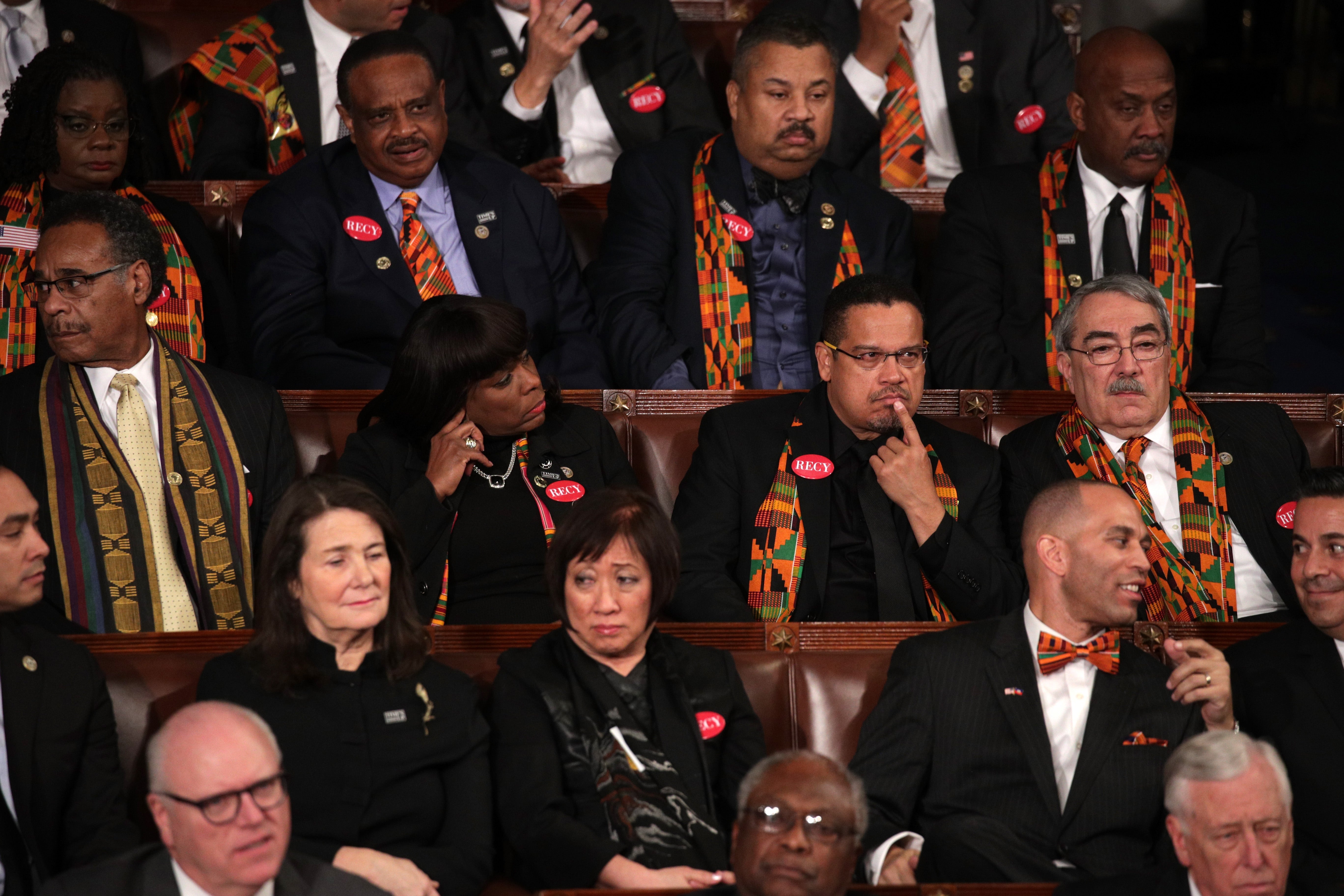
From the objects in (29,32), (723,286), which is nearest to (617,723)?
(723,286)

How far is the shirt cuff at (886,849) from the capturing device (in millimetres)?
2189

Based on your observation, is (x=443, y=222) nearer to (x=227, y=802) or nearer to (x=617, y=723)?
(x=617, y=723)

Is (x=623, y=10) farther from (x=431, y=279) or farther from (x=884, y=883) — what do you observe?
(x=884, y=883)

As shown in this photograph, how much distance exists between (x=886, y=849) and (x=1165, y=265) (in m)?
1.89

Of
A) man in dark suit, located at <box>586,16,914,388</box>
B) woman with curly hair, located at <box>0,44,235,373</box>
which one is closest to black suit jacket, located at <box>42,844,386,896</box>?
woman with curly hair, located at <box>0,44,235,373</box>

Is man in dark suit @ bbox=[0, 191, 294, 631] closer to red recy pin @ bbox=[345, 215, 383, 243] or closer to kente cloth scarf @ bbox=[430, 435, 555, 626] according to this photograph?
kente cloth scarf @ bbox=[430, 435, 555, 626]

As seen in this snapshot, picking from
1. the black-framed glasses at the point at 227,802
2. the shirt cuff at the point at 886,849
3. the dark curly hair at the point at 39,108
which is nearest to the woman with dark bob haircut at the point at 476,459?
the shirt cuff at the point at 886,849

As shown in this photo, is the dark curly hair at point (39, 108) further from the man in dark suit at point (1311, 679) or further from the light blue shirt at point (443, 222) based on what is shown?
the man in dark suit at point (1311, 679)

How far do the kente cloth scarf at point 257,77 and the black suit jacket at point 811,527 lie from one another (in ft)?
5.39

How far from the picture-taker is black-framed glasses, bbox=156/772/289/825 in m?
1.79

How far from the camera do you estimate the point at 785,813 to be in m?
1.84

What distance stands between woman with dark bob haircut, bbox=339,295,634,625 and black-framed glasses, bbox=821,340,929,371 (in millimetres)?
479

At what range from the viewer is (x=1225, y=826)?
191 centimetres

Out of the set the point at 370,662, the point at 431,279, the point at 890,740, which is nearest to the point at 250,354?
the point at 431,279
